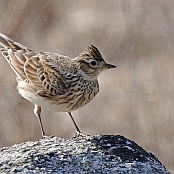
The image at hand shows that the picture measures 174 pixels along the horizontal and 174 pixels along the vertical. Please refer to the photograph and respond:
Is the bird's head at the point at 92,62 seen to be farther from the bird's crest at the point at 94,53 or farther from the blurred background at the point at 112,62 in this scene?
the blurred background at the point at 112,62

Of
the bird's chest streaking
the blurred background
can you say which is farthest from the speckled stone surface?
the blurred background

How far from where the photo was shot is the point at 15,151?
9.73 metres

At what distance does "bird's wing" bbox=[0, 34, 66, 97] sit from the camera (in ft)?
38.9

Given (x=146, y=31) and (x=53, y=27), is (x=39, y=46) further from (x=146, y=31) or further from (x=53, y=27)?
(x=146, y=31)

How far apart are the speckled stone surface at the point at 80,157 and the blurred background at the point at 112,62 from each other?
244 inches

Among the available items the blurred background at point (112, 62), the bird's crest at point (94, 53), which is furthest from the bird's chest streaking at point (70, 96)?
the blurred background at point (112, 62)

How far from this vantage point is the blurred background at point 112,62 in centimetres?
1695

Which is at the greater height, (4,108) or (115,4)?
(115,4)

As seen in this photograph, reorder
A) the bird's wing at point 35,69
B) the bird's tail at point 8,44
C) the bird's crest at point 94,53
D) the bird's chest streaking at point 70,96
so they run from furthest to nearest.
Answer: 1. the bird's tail at point 8,44
2. the bird's wing at point 35,69
3. the bird's crest at point 94,53
4. the bird's chest streaking at point 70,96

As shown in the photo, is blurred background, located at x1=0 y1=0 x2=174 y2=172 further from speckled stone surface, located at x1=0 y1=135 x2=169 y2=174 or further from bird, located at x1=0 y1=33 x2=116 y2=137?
speckled stone surface, located at x1=0 y1=135 x2=169 y2=174

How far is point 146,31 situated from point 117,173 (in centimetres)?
947

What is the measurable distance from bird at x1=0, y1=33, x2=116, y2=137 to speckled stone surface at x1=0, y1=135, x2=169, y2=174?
57.9 inches

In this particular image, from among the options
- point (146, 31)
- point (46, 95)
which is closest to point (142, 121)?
point (146, 31)

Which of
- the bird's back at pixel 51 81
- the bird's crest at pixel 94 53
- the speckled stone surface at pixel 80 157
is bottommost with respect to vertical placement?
the speckled stone surface at pixel 80 157
